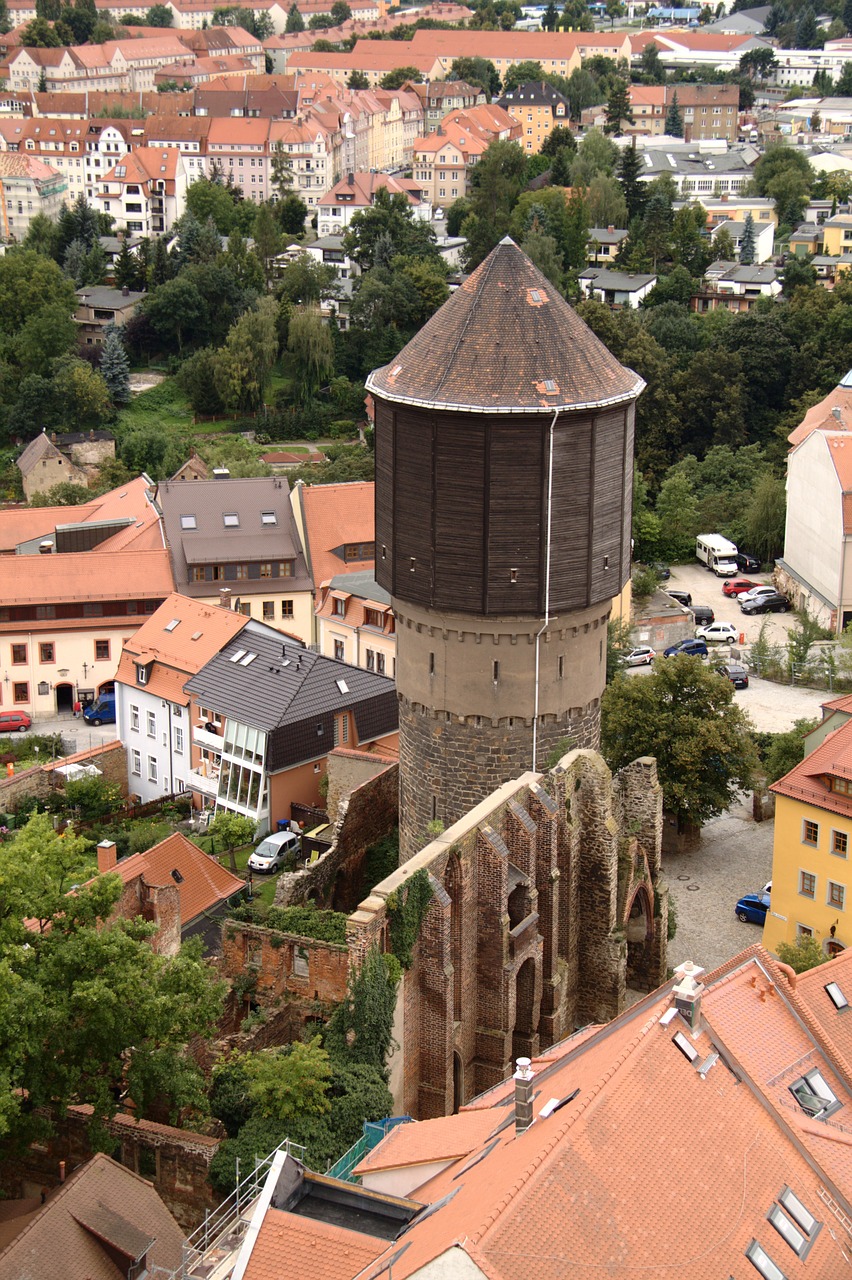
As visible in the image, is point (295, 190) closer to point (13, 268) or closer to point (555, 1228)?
point (13, 268)

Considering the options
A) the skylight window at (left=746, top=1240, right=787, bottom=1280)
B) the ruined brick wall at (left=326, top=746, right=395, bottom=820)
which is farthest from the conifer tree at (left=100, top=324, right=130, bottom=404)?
the skylight window at (left=746, top=1240, right=787, bottom=1280)

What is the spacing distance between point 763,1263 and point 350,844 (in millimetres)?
17784

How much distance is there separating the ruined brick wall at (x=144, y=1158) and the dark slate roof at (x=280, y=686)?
860 inches

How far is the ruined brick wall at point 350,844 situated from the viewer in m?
35.9

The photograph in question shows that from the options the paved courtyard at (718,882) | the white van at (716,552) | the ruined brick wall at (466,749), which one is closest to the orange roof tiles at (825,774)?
the paved courtyard at (718,882)

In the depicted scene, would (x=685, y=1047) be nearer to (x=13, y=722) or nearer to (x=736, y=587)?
(x=13, y=722)

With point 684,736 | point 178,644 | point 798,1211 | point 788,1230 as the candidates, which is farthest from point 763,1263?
point 178,644

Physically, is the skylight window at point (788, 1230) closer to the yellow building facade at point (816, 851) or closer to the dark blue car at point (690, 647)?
the yellow building facade at point (816, 851)

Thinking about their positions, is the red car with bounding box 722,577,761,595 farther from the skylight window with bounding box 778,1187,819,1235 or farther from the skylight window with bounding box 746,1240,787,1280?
the skylight window with bounding box 746,1240,787,1280

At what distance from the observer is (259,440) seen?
114500 millimetres

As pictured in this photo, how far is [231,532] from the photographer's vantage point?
230ft

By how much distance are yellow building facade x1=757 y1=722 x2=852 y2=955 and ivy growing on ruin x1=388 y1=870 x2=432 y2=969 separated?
14238 mm

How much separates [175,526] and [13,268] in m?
64.0

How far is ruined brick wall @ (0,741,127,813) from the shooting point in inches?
2169
